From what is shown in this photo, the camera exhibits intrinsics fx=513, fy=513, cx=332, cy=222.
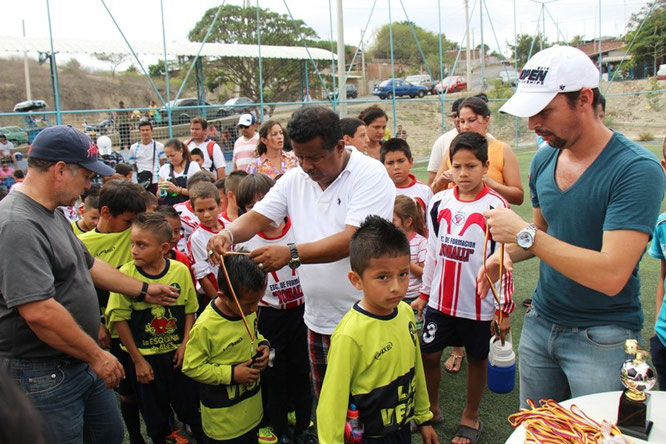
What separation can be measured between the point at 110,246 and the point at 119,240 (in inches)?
2.8

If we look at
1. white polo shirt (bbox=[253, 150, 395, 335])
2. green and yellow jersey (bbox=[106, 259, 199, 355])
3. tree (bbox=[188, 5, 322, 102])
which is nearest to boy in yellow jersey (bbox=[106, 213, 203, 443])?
green and yellow jersey (bbox=[106, 259, 199, 355])

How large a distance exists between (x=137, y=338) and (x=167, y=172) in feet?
11.7

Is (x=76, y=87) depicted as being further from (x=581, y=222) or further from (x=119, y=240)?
(x=581, y=222)

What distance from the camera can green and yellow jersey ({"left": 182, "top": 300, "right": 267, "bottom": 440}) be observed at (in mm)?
2811

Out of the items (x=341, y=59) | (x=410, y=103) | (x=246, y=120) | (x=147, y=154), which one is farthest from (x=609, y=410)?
(x=410, y=103)

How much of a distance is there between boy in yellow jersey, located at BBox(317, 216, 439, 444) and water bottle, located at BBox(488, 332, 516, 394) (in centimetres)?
62

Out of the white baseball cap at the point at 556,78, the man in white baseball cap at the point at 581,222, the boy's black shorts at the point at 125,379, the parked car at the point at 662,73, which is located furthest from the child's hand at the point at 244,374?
the parked car at the point at 662,73

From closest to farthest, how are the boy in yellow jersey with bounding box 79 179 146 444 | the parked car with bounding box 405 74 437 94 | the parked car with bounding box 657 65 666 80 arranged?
1. the boy in yellow jersey with bounding box 79 179 146 444
2. the parked car with bounding box 657 65 666 80
3. the parked car with bounding box 405 74 437 94

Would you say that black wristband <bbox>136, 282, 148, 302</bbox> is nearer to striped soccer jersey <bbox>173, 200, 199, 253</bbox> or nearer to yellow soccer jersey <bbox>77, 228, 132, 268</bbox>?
yellow soccer jersey <bbox>77, 228, 132, 268</bbox>

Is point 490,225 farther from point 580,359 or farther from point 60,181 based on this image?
point 60,181

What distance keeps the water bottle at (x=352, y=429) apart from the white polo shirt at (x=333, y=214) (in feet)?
1.93

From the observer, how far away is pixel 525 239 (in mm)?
1921

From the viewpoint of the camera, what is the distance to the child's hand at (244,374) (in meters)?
2.83

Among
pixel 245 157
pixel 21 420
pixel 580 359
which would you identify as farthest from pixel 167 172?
pixel 21 420
